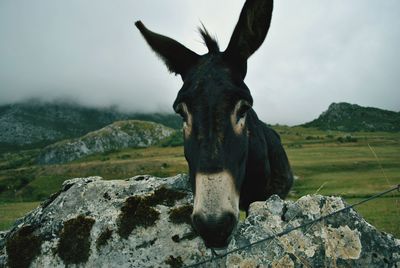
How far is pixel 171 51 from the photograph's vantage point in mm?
6203

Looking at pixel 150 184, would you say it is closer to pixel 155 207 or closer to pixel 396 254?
pixel 155 207

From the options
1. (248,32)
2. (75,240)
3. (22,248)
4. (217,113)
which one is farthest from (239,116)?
(22,248)

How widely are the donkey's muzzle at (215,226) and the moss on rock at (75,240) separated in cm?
339

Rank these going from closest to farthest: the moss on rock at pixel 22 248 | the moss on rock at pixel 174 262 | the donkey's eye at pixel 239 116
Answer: the donkey's eye at pixel 239 116 < the moss on rock at pixel 174 262 < the moss on rock at pixel 22 248

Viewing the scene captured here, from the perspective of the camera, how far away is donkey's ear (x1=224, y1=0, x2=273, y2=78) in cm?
500

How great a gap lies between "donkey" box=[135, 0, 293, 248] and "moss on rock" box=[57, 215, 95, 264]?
2.63 m

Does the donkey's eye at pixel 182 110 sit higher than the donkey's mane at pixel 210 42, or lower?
lower

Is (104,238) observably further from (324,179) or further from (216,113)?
(324,179)

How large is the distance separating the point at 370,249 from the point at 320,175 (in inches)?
1888

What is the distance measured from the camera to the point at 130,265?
608cm

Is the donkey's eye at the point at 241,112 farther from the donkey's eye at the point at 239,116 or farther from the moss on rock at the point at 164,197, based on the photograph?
the moss on rock at the point at 164,197

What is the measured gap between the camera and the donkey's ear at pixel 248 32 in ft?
16.4

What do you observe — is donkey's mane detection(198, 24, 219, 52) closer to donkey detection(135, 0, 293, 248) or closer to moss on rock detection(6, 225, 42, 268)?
donkey detection(135, 0, 293, 248)

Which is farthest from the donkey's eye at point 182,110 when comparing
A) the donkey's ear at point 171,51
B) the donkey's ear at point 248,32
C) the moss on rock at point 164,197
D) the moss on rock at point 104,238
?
the moss on rock at point 104,238
